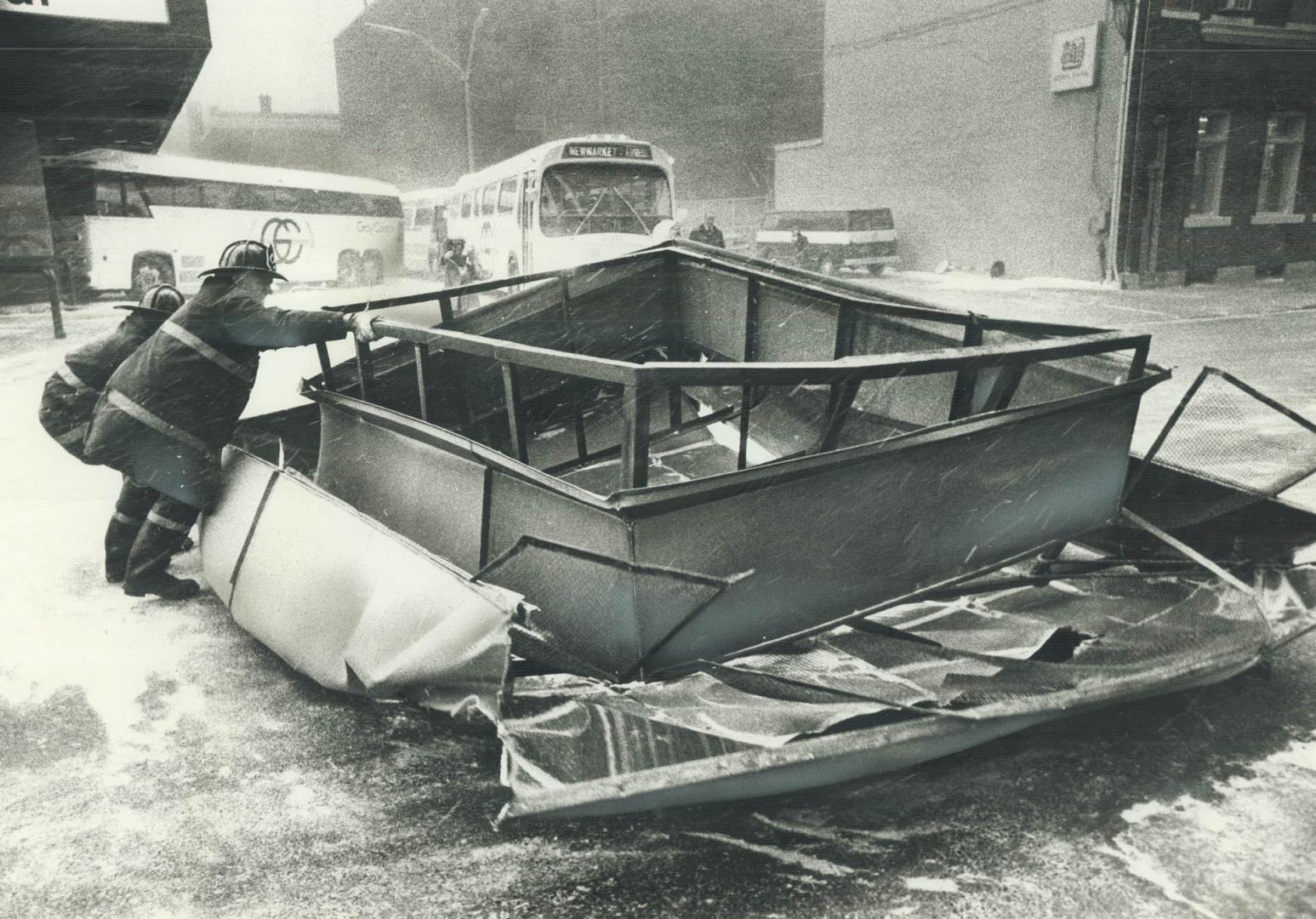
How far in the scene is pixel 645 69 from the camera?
8.30 m

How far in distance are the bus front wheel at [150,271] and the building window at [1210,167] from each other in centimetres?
1554

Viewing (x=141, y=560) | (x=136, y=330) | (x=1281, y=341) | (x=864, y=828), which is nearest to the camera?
(x=864, y=828)

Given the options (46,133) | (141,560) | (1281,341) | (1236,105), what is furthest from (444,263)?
(1236,105)

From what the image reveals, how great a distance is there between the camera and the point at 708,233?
11.2m

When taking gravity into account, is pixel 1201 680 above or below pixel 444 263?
below

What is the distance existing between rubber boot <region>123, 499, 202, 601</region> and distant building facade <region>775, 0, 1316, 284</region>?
10.1 m

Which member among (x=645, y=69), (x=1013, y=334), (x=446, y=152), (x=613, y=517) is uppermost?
(x=645, y=69)

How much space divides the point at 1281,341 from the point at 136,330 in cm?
1022

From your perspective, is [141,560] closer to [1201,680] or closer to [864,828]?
[864,828]

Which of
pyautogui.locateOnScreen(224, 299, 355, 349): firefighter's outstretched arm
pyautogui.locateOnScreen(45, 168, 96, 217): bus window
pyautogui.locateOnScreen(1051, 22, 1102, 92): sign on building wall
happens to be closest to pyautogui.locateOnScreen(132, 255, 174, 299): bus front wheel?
pyautogui.locateOnScreen(45, 168, 96, 217): bus window

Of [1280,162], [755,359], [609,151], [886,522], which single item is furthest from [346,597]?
[1280,162]

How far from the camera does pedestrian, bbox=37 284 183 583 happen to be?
393 centimetres

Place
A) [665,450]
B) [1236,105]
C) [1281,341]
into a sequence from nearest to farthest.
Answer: [665,450] → [1281,341] → [1236,105]

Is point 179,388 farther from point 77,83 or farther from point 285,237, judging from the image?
point 285,237
